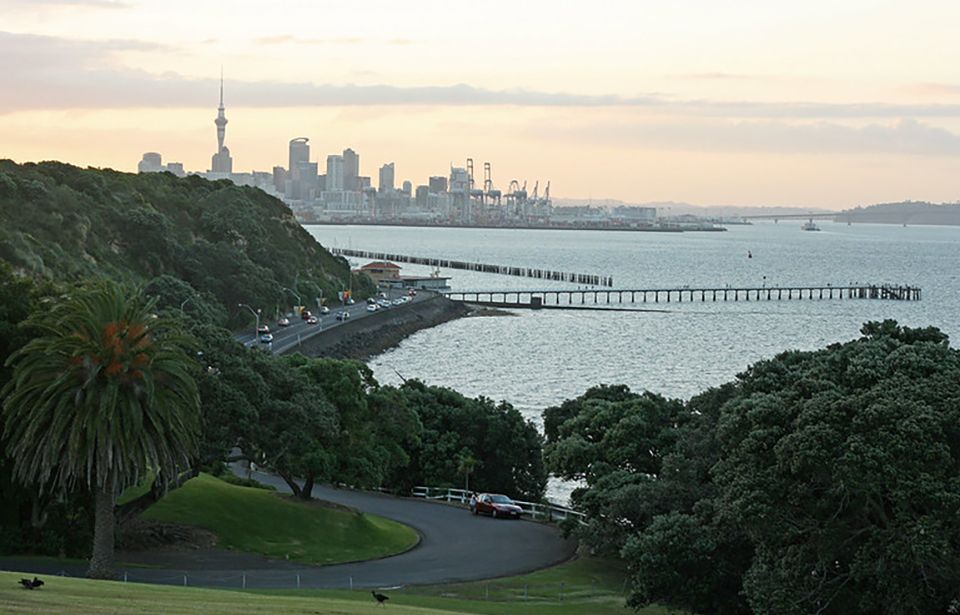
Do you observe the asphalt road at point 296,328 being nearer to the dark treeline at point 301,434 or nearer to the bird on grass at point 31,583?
the dark treeline at point 301,434

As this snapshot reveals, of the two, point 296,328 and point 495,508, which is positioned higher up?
point 495,508

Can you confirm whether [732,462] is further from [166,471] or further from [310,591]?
[166,471]

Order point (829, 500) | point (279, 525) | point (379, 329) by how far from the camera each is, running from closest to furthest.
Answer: point (829, 500) → point (279, 525) → point (379, 329)

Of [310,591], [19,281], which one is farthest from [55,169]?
[310,591]

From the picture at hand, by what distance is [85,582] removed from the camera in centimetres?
2714

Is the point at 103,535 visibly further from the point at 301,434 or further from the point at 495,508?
the point at 495,508

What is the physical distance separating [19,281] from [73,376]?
691 cm

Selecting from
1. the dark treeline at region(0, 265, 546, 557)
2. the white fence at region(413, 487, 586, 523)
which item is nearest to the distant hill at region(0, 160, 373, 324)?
the dark treeline at region(0, 265, 546, 557)

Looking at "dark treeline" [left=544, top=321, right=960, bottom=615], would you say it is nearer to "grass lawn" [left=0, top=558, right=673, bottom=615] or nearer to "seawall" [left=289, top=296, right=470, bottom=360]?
"grass lawn" [left=0, top=558, right=673, bottom=615]

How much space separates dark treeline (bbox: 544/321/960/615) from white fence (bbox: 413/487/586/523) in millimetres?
9849

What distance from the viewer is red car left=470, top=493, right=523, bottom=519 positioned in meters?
47.4

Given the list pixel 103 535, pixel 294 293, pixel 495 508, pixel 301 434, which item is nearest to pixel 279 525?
pixel 301 434

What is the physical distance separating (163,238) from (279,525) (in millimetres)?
97107

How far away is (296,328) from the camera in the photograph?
127812 mm
